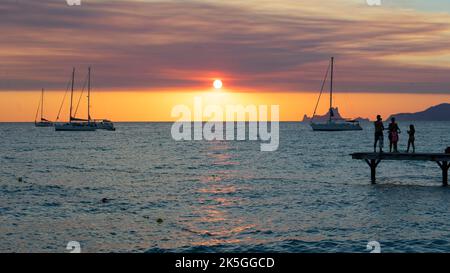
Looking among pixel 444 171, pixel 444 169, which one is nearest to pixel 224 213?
pixel 444 169

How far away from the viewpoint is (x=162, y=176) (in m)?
47.9

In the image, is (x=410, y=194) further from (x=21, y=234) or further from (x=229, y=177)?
(x=21, y=234)

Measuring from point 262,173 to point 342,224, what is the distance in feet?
90.4

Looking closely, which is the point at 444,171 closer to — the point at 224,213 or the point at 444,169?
the point at 444,169

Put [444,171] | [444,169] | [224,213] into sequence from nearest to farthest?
[224,213]
[444,169]
[444,171]

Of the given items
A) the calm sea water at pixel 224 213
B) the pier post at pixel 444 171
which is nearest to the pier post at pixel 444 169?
the pier post at pixel 444 171

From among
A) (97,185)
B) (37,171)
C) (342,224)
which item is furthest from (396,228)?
(37,171)

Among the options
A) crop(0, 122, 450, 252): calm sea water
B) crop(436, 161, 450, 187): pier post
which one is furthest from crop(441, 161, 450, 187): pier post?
crop(0, 122, 450, 252): calm sea water

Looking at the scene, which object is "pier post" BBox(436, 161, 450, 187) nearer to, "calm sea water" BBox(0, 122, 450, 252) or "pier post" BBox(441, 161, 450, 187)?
"pier post" BBox(441, 161, 450, 187)

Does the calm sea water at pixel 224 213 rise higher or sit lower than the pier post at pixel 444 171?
lower

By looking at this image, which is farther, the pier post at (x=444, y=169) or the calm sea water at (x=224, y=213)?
the pier post at (x=444, y=169)

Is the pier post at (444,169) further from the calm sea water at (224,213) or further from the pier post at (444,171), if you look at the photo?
the calm sea water at (224,213)

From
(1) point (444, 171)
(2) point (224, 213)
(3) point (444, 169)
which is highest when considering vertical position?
(3) point (444, 169)
